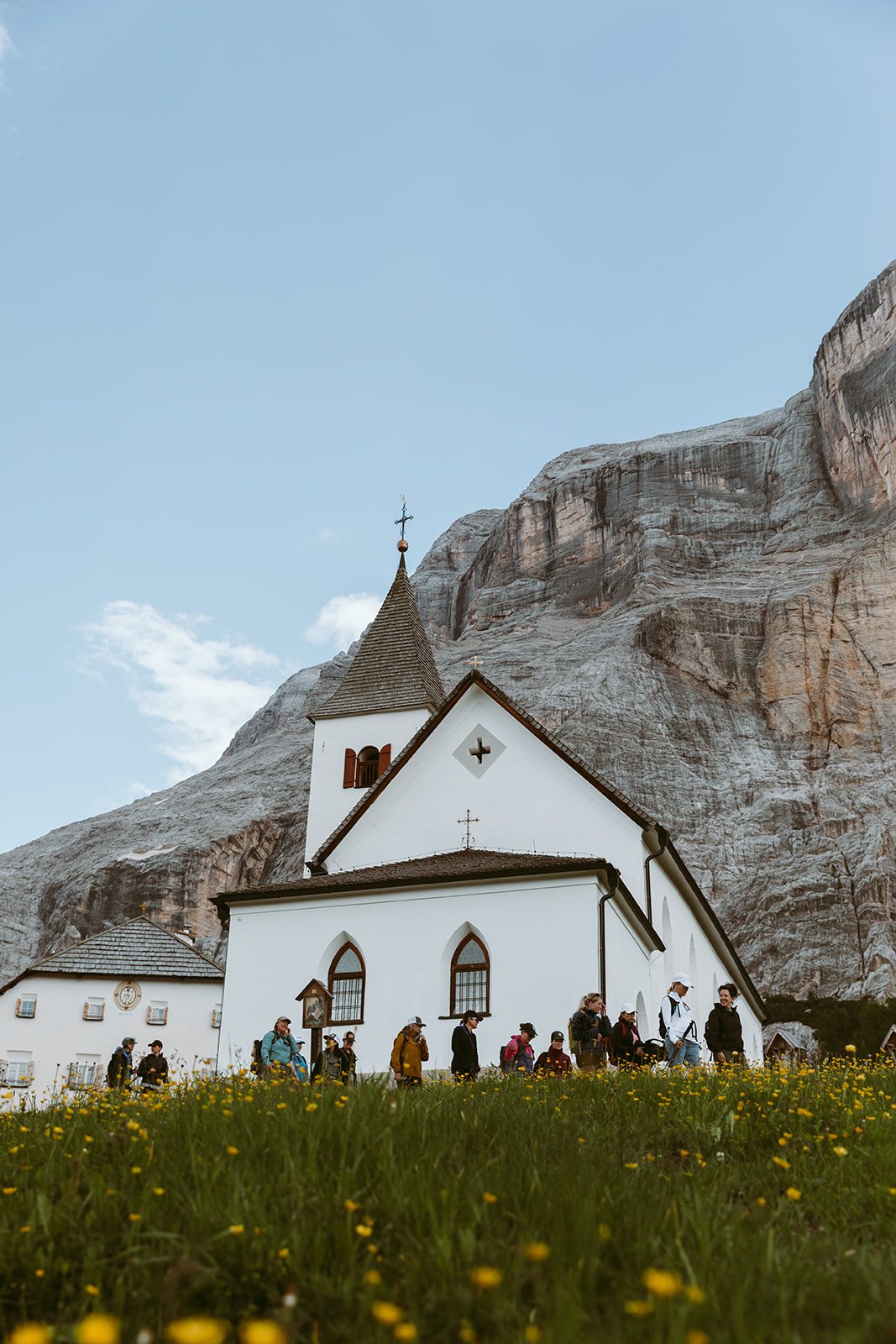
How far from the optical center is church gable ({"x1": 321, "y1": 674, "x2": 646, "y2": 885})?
23703 mm

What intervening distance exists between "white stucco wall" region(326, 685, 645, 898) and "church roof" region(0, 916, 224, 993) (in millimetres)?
15392

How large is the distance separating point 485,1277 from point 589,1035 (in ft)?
39.6

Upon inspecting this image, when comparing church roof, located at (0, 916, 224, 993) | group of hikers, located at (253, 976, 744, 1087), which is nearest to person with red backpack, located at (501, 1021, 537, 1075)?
group of hikers, located at (253, 976, 744, 1087)

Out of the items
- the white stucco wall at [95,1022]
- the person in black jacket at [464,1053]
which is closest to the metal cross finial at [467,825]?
the person in black jacket at [464,1053]

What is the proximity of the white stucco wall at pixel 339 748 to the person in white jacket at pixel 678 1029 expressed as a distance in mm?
15167

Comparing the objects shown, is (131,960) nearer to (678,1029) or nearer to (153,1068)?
(153,1068)

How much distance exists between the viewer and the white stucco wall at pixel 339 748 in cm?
3070

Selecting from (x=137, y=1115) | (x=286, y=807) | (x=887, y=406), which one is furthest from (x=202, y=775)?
(x=137, y=1115)

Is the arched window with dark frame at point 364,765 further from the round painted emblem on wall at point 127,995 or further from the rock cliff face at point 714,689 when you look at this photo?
the rock cliff face at point 714,689

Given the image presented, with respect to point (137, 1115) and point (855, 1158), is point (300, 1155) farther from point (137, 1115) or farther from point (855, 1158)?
point (855, 1158)

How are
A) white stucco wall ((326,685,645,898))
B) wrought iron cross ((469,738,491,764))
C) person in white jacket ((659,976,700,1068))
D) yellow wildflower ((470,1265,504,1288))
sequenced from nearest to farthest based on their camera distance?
yellow wildflower ((470,1265,504,1288)) < person in white jacket ((659,976,700,1068)) < white stucco wall ((326,685,645,898)) < wrought iron cross ((469,738,491,764))

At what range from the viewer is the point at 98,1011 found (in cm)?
3750

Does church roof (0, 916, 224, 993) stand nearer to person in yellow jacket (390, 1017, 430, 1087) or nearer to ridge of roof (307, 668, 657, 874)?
ridge of roof (307, 668, 657, 874)

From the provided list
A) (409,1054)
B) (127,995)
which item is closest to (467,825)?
(409,1054)
